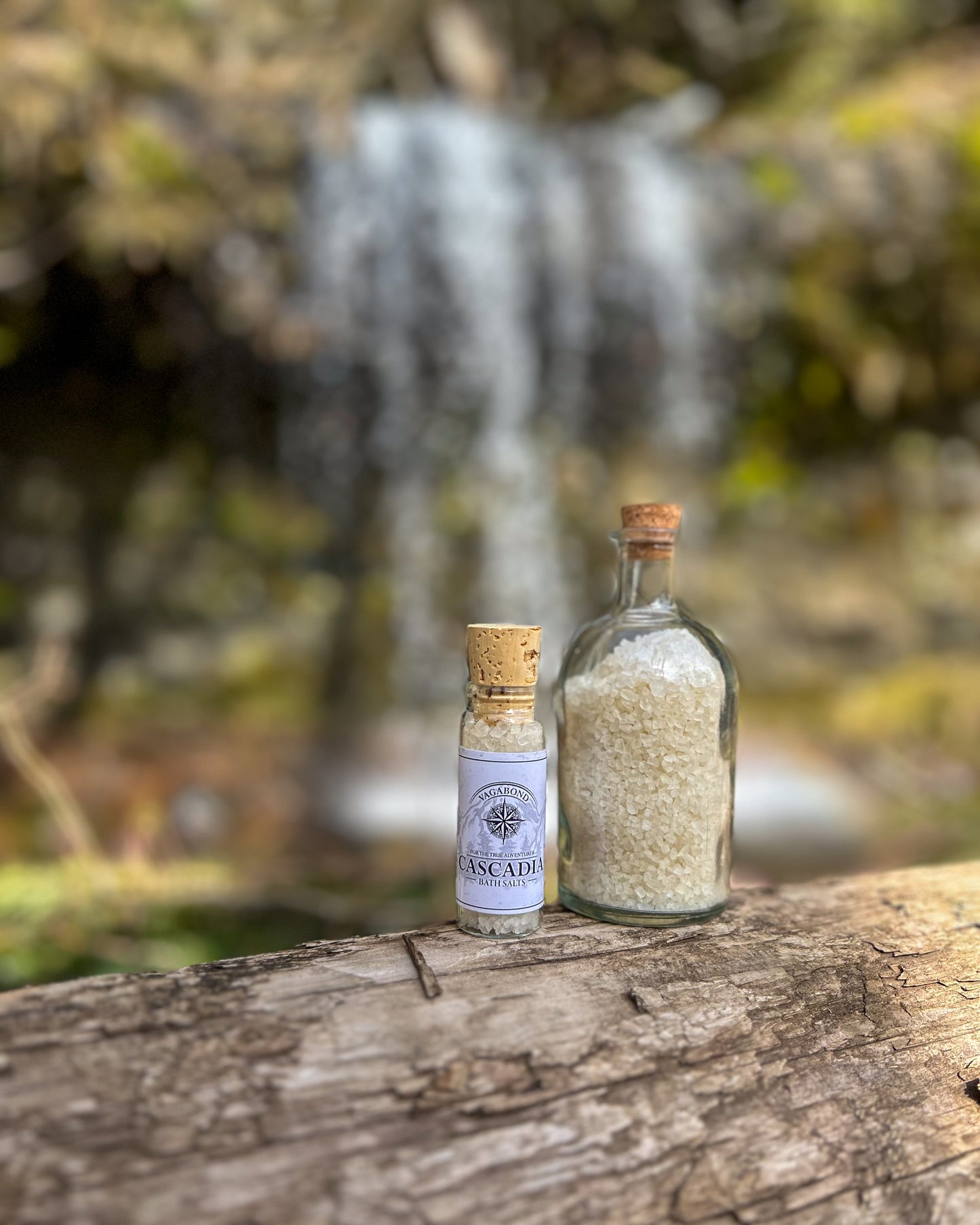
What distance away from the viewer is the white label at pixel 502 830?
882 millimetres

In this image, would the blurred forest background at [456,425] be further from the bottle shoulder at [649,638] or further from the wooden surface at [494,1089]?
the wooden surface at [494,1089]

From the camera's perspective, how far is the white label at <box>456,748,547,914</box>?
2.89 feet

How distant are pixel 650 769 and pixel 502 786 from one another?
16 centimetres

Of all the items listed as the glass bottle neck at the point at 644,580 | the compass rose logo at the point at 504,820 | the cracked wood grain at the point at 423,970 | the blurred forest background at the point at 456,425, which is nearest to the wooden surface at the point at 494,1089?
the cracked wood grain at the point at 423,970

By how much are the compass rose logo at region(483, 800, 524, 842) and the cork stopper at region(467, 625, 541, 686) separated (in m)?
0.12

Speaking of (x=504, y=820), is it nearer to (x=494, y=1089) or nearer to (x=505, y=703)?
(x=505, y=703)

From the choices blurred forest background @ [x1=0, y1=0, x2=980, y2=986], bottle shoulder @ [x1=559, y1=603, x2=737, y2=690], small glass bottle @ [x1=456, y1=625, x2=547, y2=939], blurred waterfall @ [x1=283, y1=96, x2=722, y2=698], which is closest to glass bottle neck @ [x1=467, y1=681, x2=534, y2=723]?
small glass bottle @ [x1=456, y1=625, x2=547, y2=939]

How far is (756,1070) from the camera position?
76 centimetres

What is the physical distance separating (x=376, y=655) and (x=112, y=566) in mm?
1325

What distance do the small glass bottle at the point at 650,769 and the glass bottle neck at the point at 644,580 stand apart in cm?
2

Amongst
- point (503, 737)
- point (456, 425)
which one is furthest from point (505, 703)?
point (456, 425)

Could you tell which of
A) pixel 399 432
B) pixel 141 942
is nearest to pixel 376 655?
pixel 399 432

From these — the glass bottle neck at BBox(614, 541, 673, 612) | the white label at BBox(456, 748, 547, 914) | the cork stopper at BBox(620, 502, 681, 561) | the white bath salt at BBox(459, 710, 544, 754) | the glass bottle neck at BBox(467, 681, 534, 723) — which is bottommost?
the white label at BBox(456, 748, 547, 914)

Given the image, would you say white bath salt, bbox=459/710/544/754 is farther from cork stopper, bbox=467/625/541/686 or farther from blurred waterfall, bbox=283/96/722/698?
blurred waterfall, bbox=283/96/722/698
